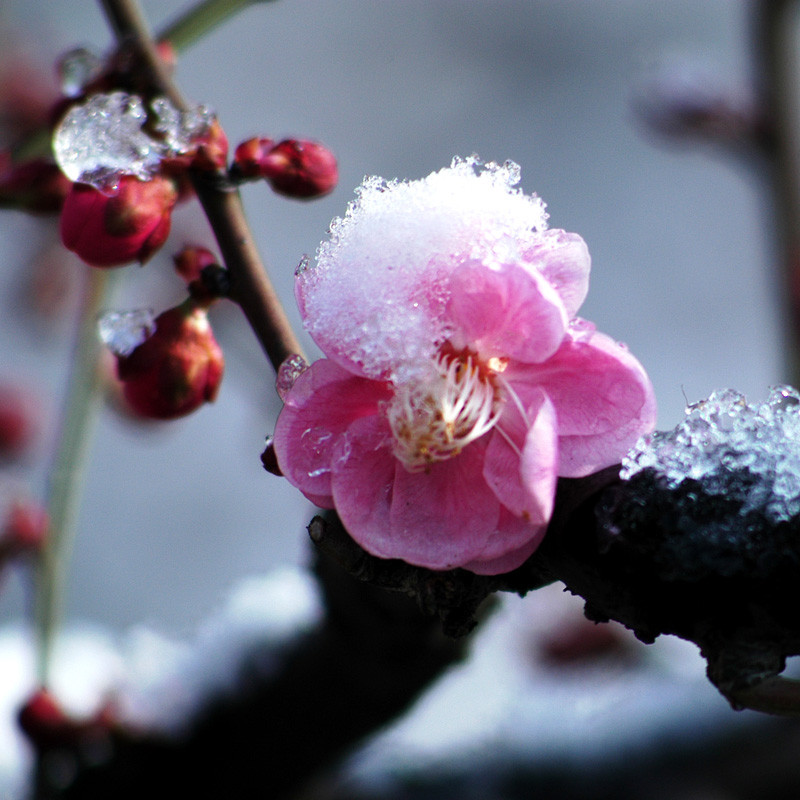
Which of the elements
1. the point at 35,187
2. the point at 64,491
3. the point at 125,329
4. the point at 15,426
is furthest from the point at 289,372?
the point at 15,426

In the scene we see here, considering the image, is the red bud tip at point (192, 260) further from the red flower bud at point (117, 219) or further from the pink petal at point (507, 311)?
the pink petal at point (507, 311)

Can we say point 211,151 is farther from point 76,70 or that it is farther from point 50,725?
point 50,725

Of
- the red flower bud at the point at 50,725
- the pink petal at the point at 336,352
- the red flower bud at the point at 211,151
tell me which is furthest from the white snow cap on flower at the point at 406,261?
the red flower bud at the point at 50,725

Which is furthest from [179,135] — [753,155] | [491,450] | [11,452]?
[753,155]

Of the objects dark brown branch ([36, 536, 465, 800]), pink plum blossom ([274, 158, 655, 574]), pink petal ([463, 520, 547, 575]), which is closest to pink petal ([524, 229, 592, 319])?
pink plum blossom ([274, 158, 655, 574])

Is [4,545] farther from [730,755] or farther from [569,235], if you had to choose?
[730,755]

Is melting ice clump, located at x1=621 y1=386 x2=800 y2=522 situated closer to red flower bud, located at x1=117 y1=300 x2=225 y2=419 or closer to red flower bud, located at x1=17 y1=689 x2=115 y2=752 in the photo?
red flower bud, located at x1=117 y1=300 x2=225 y2=419
